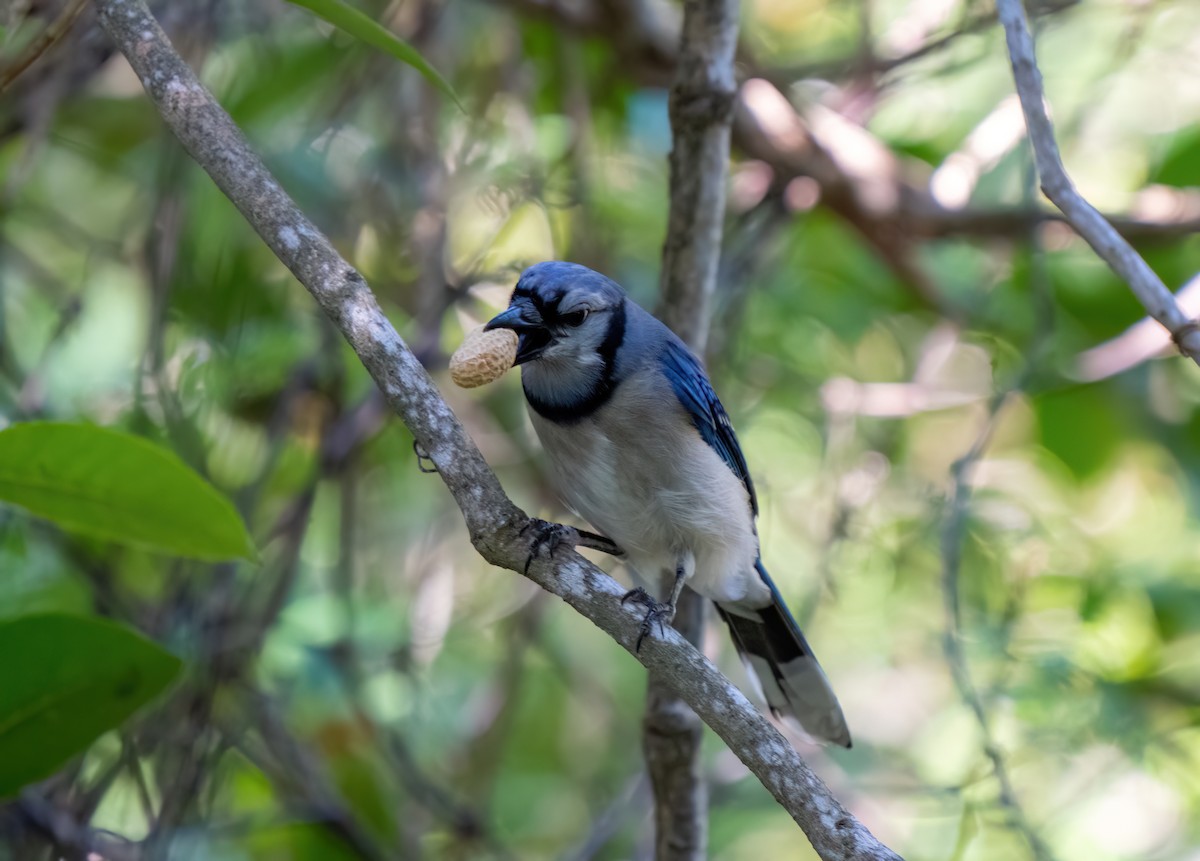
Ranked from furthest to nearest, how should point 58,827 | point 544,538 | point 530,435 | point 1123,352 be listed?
point 530,435 < point 1123,352 < point 58,827 < point 544,538

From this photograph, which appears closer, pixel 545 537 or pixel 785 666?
pixel 545 537

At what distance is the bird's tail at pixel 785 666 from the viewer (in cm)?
323

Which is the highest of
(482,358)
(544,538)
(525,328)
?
(525,328)

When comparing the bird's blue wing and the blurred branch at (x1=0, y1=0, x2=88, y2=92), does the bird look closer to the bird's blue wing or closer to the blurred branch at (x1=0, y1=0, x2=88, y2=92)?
the bird's blue wing

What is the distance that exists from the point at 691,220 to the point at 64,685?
1.61 meters

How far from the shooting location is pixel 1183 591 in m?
3.81

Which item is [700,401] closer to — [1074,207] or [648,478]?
[648,478]

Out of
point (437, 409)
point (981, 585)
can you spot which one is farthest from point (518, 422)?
point (437, 409)

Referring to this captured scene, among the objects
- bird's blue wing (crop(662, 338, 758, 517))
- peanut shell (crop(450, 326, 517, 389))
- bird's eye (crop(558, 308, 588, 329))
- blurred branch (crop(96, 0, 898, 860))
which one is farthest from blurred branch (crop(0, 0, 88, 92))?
bird's blue wing (crop(662, 338, 758, 517))

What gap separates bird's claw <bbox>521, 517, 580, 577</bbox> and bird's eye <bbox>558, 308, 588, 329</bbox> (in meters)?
0.60

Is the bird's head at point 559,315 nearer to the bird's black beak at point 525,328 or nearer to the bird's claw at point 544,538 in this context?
the bird's black beak at point 525,328

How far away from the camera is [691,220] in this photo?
278cm

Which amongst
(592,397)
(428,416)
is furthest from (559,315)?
(428,416)

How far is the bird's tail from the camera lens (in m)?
3.23
